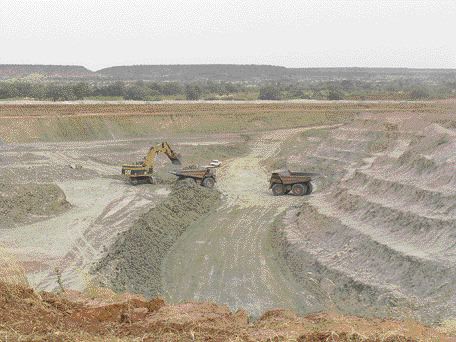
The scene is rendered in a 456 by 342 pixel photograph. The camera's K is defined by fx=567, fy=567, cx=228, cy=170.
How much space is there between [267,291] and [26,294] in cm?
931

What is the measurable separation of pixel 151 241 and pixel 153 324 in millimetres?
13169

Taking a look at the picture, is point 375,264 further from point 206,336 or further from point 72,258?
point 206,336

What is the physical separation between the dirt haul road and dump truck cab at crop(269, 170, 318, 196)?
46 centimetres

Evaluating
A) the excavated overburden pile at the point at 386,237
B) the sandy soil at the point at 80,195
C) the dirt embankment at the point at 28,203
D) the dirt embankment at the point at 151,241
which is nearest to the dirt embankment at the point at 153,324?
the excavated overburden pile at the point at 386,237

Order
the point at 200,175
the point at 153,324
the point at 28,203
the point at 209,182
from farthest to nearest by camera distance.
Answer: the point at 209,182 → the point at 200,175 → the point at 28,203 → the point at 153,324

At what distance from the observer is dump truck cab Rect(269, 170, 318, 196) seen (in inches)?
1171

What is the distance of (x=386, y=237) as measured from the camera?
1947cm

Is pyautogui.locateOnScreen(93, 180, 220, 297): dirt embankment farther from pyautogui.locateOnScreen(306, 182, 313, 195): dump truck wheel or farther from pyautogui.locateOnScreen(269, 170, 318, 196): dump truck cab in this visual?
pyautogui.locateOnScreen(306, 182, 313, 195): dump truck wheel

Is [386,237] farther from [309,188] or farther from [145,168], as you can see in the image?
[145,168]

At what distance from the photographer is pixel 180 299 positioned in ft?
53.0

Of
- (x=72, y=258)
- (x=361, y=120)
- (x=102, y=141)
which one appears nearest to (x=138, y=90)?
(x=102, y=141)

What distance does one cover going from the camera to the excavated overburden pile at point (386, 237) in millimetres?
15524

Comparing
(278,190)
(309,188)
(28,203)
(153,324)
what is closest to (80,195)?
(28,203)

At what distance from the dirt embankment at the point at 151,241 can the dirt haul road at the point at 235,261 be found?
0.44m
